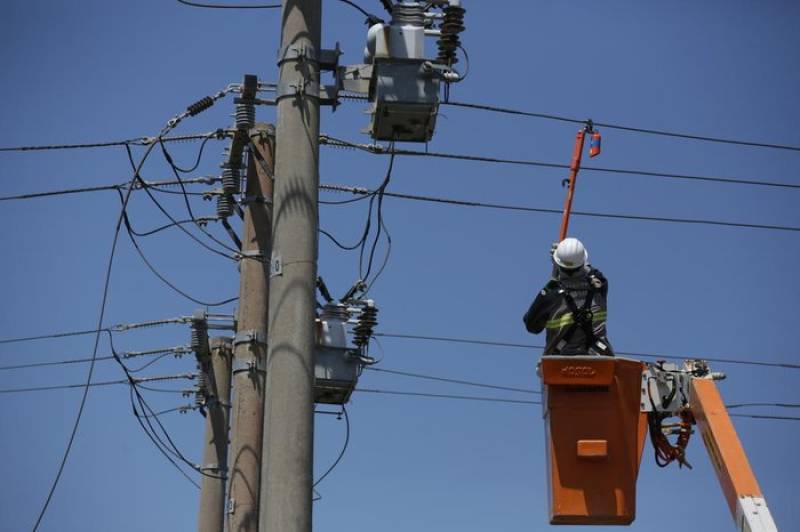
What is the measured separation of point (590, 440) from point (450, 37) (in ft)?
10.3

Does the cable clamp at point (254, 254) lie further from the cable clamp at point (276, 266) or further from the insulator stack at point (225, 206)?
the cable clamp at point (276, 266)

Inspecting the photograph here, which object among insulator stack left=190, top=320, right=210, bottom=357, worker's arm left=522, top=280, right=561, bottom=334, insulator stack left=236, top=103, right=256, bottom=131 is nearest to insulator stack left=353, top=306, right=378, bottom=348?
insulator stack left=236, top=103, right=256, bottom=131

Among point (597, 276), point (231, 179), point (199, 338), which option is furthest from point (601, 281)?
point (199, 338)

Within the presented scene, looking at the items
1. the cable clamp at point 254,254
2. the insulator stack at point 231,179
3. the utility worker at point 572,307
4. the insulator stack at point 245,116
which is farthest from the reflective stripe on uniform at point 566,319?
the insulator stack at point 231,179

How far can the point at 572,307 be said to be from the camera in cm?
1047

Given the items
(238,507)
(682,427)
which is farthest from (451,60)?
(238,507)

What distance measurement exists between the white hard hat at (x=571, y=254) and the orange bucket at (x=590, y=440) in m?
1.15

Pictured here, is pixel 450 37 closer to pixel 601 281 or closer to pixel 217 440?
pixel 601 281

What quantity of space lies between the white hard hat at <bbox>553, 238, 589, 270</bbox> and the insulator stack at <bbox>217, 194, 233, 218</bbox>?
240 inches

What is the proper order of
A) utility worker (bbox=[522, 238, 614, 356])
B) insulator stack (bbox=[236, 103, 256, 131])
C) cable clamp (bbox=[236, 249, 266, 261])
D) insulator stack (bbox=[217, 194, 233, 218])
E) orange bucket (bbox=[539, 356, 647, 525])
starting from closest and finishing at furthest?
orange bucket (bbox=[539, 356, 647, 525]) → utility worker (bbox=[522, 238, 614, 356]) → cable clamp (bbox=[236, 249, 266, 261]) → insulator stack (bbox=[236, 103, 256, 131]) → insulator stack (bbox=[217, 194, 233, 218])

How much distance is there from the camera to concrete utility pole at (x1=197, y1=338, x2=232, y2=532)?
17719 mm

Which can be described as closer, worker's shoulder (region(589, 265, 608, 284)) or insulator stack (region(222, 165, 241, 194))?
worker's shoulder (region(589, 265, 608, 284))

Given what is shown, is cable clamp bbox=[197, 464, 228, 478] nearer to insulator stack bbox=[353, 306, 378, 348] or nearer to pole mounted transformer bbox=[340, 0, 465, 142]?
insulator stack bbox=[353, 306, 378, 348]

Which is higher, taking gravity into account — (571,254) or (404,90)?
(404,90)
